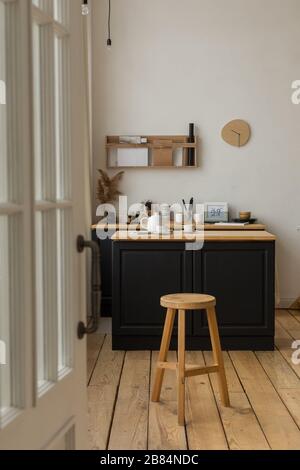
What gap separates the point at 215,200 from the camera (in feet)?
25.3

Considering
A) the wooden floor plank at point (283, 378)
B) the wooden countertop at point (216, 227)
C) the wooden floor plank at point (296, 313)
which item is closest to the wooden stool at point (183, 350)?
the wooden floor plank at point (283, 378)

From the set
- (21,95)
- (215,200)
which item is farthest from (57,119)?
(215,200)

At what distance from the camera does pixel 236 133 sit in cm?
769

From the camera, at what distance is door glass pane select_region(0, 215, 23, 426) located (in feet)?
4.66

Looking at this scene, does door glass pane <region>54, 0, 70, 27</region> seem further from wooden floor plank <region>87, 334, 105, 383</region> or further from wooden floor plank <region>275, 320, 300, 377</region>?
wooden floor plank <region>275, 320, 300, 377</region>

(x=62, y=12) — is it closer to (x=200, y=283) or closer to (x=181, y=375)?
(x=181, y=375)

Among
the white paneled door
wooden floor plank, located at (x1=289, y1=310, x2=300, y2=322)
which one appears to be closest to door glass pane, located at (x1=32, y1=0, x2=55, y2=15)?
the white paneled door

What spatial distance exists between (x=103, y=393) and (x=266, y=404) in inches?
38.8

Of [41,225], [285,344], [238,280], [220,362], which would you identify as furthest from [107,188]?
[41,225]

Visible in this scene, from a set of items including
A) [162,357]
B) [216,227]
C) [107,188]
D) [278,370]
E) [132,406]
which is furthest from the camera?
[107,188]

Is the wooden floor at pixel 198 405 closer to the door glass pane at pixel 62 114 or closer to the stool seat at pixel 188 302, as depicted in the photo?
the stool seat at pixel 188 302

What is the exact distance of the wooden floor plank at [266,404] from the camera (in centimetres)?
347

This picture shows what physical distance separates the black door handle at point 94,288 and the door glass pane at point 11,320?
1.10 ft

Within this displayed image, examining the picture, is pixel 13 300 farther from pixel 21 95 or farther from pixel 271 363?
pixel 271 363
